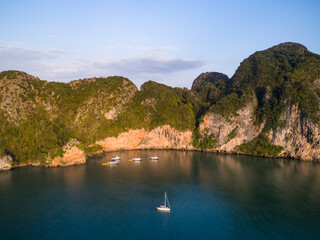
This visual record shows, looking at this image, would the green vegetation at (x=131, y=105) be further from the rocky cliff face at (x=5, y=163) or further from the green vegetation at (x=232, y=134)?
the rocky cliff face at (x=5, y=163)

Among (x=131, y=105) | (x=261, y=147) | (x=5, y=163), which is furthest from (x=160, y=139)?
(x=5, y=163)

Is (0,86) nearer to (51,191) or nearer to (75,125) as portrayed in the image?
(75,125)

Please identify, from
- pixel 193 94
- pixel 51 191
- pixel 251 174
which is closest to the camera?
pixel 51 191

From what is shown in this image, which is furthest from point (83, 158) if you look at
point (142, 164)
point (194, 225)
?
point (194, 225)

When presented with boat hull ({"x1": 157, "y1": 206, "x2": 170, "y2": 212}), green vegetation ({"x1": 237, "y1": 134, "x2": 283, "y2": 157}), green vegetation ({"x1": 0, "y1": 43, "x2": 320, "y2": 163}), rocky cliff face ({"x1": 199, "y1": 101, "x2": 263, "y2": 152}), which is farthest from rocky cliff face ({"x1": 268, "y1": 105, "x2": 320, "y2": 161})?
boat hull ({"x1": 157, "y1": 206, "x2": 170, "y2": 212})

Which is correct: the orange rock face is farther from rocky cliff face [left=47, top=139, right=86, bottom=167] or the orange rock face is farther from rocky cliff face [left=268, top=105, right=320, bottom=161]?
rocky cliff face [left=268, top=105, right=320, bottom=161]

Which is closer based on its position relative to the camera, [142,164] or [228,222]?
[228,222]

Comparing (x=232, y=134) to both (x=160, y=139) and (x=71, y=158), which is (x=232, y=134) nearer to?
(x=160, y=139)
